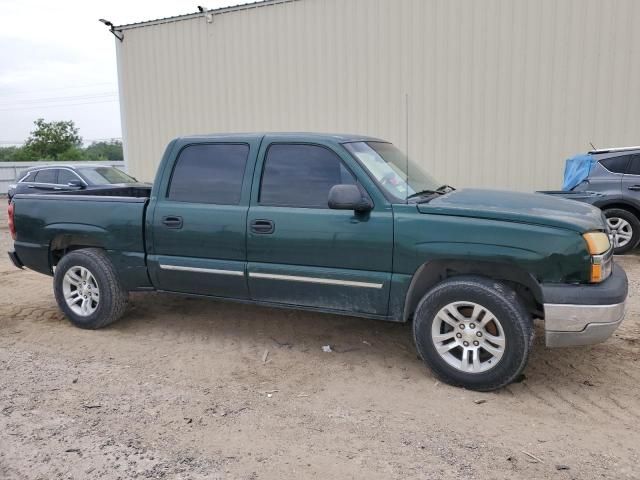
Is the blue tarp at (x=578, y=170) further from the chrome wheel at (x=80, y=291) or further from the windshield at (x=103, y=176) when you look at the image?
the windshield at (x=103, y=176)

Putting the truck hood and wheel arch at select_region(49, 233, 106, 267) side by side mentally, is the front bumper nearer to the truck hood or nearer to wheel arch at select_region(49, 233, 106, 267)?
the truck hood

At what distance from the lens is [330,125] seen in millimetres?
12234

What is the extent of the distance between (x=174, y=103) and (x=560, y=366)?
12.2m

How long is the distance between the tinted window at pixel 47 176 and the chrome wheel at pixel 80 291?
963cm

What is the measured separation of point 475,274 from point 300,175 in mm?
1564

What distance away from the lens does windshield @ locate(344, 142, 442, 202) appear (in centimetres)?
417

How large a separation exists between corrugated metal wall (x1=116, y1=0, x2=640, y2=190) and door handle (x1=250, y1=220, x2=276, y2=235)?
7.59 metres

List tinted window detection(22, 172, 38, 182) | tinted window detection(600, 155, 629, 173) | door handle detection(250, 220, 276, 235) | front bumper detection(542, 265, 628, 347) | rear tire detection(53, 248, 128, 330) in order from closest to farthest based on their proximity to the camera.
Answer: front bumper detection(542, 265, 628, 347) < door handle detection(250, 220, 276, 235) < rear tire detection(53, 248, 128, 330) < tinted window detection(600, 155, 629, 173) < tinted window detection(22, 172, 38, 182)

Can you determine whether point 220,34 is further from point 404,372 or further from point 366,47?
point 404,372

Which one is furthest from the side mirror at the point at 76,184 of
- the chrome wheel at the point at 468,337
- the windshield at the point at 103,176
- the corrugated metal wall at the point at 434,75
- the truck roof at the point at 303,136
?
the chrome wheel at the point at 468,337

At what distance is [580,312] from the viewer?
348 cm

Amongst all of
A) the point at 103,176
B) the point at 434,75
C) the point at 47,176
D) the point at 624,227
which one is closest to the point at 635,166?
the point at 624,227

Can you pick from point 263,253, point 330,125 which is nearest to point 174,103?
point 330,125

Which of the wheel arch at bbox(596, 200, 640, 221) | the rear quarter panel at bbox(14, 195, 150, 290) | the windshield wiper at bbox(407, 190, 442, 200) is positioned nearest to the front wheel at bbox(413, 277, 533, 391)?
the windshield wiper at bbox(407, 190, 442, 200)
